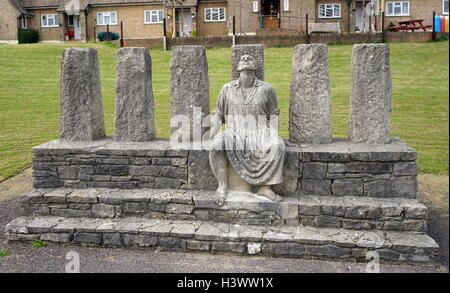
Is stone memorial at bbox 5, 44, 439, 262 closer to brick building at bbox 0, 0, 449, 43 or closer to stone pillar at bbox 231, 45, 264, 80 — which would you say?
stone pillar at bbox 231, 45, 264, 80

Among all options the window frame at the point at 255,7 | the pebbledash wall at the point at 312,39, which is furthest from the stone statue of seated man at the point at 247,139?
the window frame at the point at 255,7

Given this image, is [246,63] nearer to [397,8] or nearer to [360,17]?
[360,17]

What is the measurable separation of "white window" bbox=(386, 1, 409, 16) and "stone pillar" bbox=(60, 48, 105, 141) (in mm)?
28561

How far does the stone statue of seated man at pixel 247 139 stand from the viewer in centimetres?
582

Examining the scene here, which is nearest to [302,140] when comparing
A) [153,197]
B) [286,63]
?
[153,197]

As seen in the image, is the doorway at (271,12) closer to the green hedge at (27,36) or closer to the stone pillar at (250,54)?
the green hedge at (27,36)

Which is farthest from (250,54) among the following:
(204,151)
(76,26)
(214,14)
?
(76,26)

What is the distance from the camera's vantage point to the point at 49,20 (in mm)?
35188

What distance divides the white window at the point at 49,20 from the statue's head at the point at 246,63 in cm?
3293

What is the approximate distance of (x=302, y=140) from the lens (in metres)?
6.46

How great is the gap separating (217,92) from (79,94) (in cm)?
1134

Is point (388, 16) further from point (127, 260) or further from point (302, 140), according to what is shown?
point (127, 260)

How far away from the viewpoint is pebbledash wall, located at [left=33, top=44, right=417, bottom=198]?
5.93m

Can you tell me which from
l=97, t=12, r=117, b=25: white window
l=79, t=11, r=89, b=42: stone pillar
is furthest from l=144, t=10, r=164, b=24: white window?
→ l=79, t=11, r=89, b=42: stone pillar
